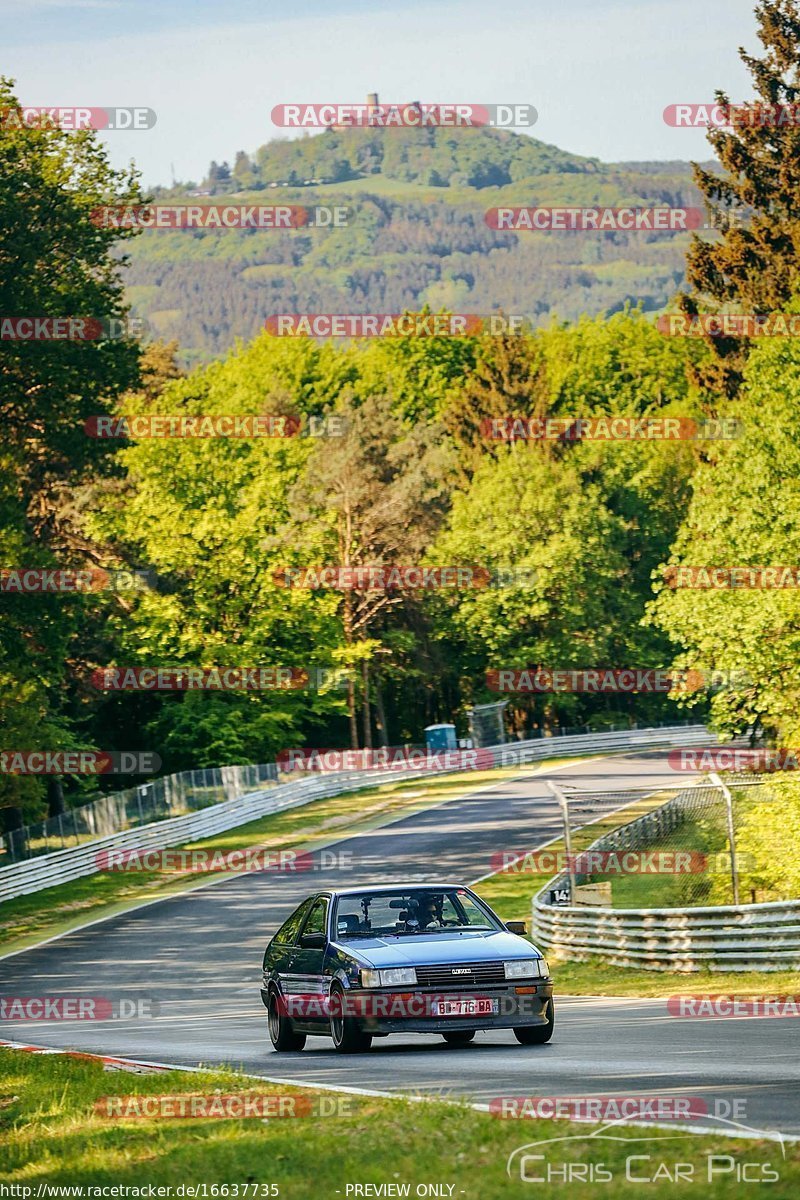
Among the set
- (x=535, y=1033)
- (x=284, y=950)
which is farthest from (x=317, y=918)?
(x=535, y=1033)

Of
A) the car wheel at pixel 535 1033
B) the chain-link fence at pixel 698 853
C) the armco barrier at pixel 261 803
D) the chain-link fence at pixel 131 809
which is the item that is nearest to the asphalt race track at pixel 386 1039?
the car wheel at pixel 535 1033

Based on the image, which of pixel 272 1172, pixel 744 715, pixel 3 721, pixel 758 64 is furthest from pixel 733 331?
pixel 272 1172

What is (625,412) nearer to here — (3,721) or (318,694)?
(318,694)

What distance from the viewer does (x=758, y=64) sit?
2173 inches

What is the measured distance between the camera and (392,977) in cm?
1343

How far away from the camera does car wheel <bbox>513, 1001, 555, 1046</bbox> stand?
45.6ft

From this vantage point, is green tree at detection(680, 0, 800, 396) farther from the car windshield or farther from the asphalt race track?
the car windshield

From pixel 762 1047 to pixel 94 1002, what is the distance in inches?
627

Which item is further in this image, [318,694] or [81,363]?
[318,694]

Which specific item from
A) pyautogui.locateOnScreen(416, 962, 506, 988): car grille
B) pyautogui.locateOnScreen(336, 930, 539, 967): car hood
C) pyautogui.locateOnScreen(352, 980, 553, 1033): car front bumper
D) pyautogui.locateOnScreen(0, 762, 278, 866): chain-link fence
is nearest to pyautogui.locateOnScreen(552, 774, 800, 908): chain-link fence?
pyautogui.locateOnScreen(336, 930, 539, 967): car hood

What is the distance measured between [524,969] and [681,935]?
34.4 ft

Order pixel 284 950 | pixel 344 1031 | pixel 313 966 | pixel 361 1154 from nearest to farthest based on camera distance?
pixel 361 1154, pixel 344 1031, pixel 313 966, pixel 284 950

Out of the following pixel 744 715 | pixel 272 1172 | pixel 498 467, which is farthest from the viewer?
pixel 498 467

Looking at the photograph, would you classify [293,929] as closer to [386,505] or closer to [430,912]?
[430,912]
